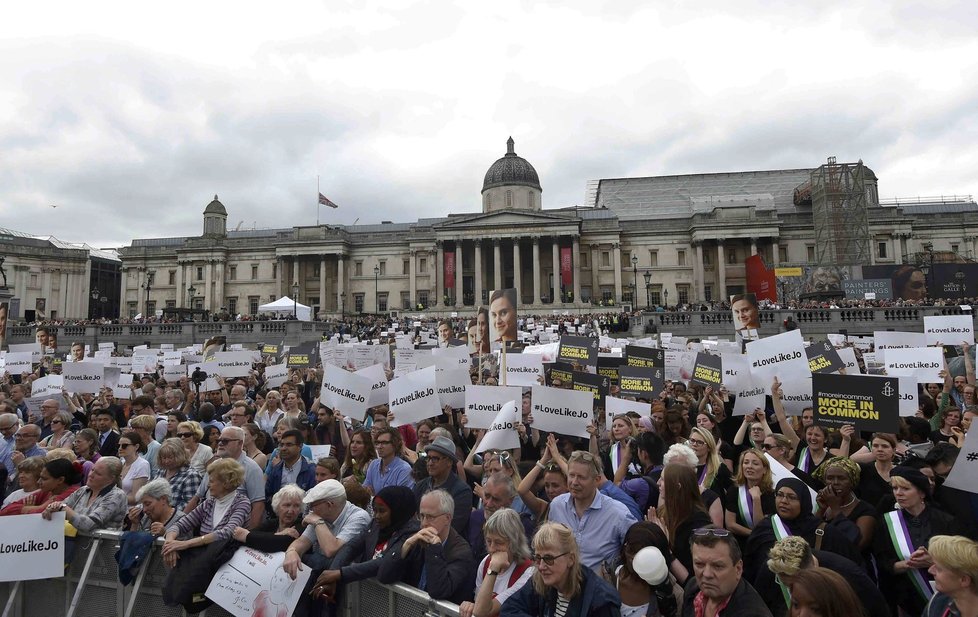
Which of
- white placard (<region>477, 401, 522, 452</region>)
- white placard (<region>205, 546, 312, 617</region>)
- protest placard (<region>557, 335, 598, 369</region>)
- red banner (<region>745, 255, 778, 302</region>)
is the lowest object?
white placard (<region>205, 546, 312, 617</region>)

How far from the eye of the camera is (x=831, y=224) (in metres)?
55.1

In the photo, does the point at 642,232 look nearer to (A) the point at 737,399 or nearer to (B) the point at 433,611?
(A) the point at 737,399

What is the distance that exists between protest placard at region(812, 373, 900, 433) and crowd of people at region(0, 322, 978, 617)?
0.19 m

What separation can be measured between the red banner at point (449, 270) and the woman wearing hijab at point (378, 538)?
61290 mm

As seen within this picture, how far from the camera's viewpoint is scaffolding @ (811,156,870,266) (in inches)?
2135

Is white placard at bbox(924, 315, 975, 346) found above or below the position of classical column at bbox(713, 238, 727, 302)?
below

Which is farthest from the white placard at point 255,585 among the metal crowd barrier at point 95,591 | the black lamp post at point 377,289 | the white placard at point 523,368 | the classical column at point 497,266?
the black lamp post at point 377,289

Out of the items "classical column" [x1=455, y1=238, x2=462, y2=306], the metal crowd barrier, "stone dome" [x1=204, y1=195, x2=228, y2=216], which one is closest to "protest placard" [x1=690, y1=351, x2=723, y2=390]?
the metal crowd barrier

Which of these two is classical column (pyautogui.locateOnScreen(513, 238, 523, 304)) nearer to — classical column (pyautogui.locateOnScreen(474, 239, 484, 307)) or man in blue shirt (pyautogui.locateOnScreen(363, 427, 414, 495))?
classical column (pyautogui.locateOnScreen(474, 239, 484, 307))

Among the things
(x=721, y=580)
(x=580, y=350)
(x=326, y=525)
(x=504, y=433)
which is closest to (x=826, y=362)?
(x=580, y=350)

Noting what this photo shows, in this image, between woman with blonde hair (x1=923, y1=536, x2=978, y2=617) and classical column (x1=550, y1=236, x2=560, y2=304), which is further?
classical column (x1=550, y1=236, x2=560, y2=304)

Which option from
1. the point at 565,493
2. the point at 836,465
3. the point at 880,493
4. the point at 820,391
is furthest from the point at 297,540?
the point at 820,391

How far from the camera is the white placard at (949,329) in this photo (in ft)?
44.0

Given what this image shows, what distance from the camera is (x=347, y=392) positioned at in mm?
9344
